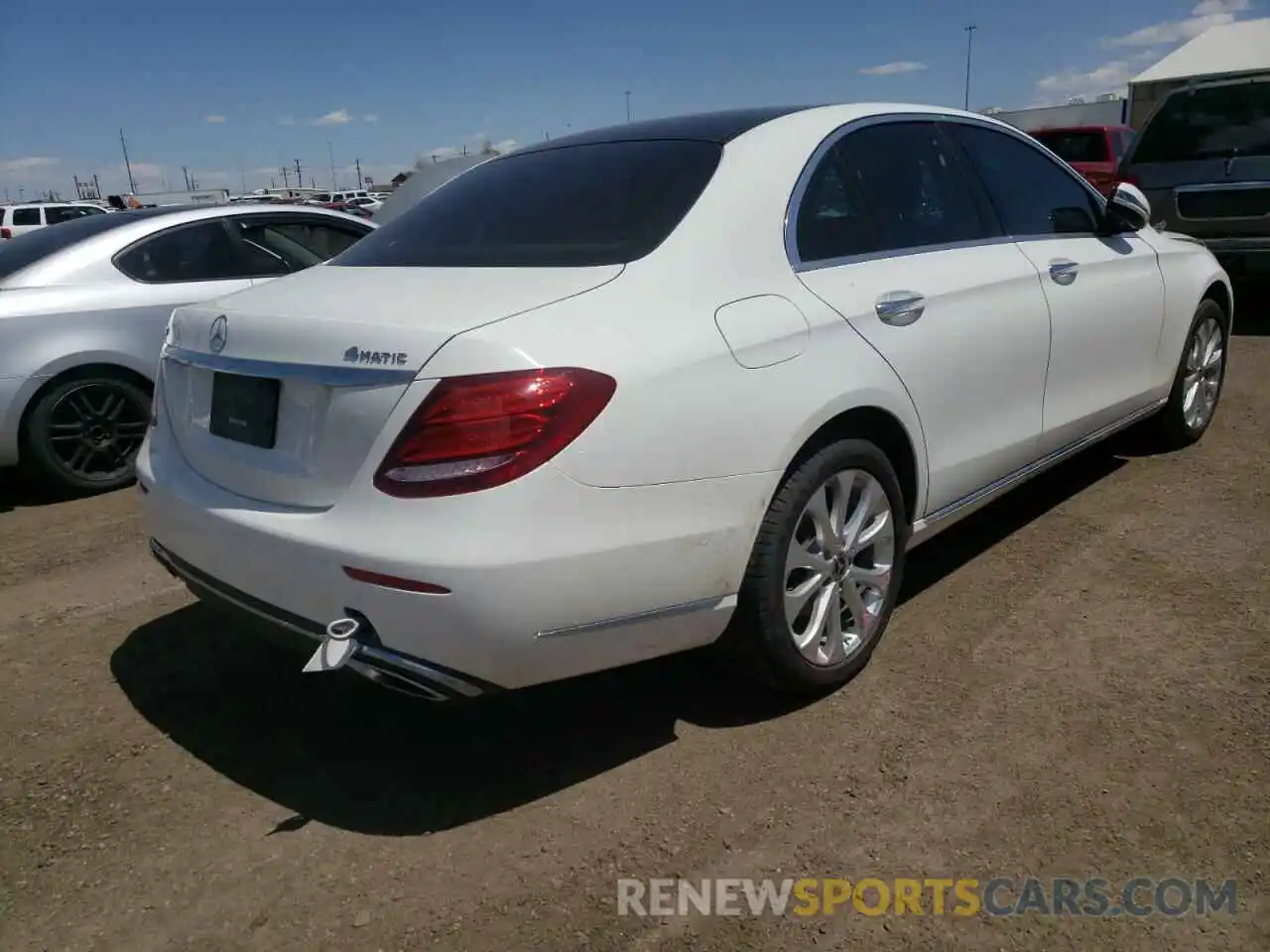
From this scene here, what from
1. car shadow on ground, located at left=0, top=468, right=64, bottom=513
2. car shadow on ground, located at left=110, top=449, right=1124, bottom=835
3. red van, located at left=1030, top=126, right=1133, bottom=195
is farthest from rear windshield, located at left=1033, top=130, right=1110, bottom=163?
car shadow on ground, located at left=110, top=449, right=1124, bottom=835

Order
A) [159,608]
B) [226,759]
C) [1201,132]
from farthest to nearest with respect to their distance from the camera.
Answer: [1201,132] → [159,608] → [226,759]

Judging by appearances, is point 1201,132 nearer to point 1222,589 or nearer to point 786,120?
point 1222,589

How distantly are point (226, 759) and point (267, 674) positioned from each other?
1.56ft

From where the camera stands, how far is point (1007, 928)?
6.70ft

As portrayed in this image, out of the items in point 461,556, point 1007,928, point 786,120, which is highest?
point 786,120

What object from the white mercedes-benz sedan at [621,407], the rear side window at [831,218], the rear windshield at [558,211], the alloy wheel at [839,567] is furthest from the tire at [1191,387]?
the rear windshield at [558,211]

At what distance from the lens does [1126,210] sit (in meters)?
4.29

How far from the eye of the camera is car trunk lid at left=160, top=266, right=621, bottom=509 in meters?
2.21

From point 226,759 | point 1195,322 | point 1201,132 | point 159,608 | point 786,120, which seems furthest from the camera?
point 1201,132

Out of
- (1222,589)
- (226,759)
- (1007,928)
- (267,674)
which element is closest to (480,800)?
(226,759)

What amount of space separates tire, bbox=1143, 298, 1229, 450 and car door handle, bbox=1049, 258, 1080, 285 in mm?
1287

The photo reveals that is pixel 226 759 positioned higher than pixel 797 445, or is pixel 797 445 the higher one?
pixel 797 445

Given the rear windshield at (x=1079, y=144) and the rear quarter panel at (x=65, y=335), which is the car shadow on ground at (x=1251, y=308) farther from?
the rear quarter panel at (x=65, y=335)

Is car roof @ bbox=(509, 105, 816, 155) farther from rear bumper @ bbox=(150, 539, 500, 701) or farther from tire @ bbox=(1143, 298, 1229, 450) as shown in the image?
tire @ bbox=(1143, 298, 1229, 450)
